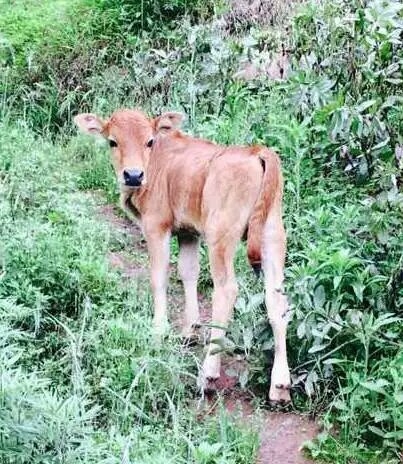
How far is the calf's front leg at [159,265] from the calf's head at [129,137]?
358 millimetres

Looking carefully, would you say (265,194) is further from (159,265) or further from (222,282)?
(159,265)

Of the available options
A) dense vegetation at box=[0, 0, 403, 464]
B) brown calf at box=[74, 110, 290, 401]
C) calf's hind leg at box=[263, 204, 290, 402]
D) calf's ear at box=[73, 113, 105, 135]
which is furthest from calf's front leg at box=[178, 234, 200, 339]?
calf's ear at box=[73, 113, 105, 135]

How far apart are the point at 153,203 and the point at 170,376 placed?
1.41 metres

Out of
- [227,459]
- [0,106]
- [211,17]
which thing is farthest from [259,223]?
[211,17]

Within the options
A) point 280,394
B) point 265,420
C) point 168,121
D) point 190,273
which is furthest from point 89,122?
point 265,420

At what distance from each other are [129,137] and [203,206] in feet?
2.97

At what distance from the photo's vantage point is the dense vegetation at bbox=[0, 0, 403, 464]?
5.50m

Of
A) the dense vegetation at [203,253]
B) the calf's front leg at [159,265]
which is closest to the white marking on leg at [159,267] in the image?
the calf's front leg at [159,265]

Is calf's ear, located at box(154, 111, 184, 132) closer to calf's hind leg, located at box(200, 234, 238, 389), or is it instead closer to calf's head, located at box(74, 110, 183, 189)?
calf's head, located at box(74, 110, 183, 189)

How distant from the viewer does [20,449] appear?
4.72 meters

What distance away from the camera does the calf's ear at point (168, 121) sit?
7.16m

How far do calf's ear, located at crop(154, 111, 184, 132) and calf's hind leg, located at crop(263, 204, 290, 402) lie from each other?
120 cm

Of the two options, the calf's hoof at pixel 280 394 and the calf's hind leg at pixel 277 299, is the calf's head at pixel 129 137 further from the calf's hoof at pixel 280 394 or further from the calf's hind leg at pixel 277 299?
the calf's hoof at pixel 280 394

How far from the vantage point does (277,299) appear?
20.3ft
